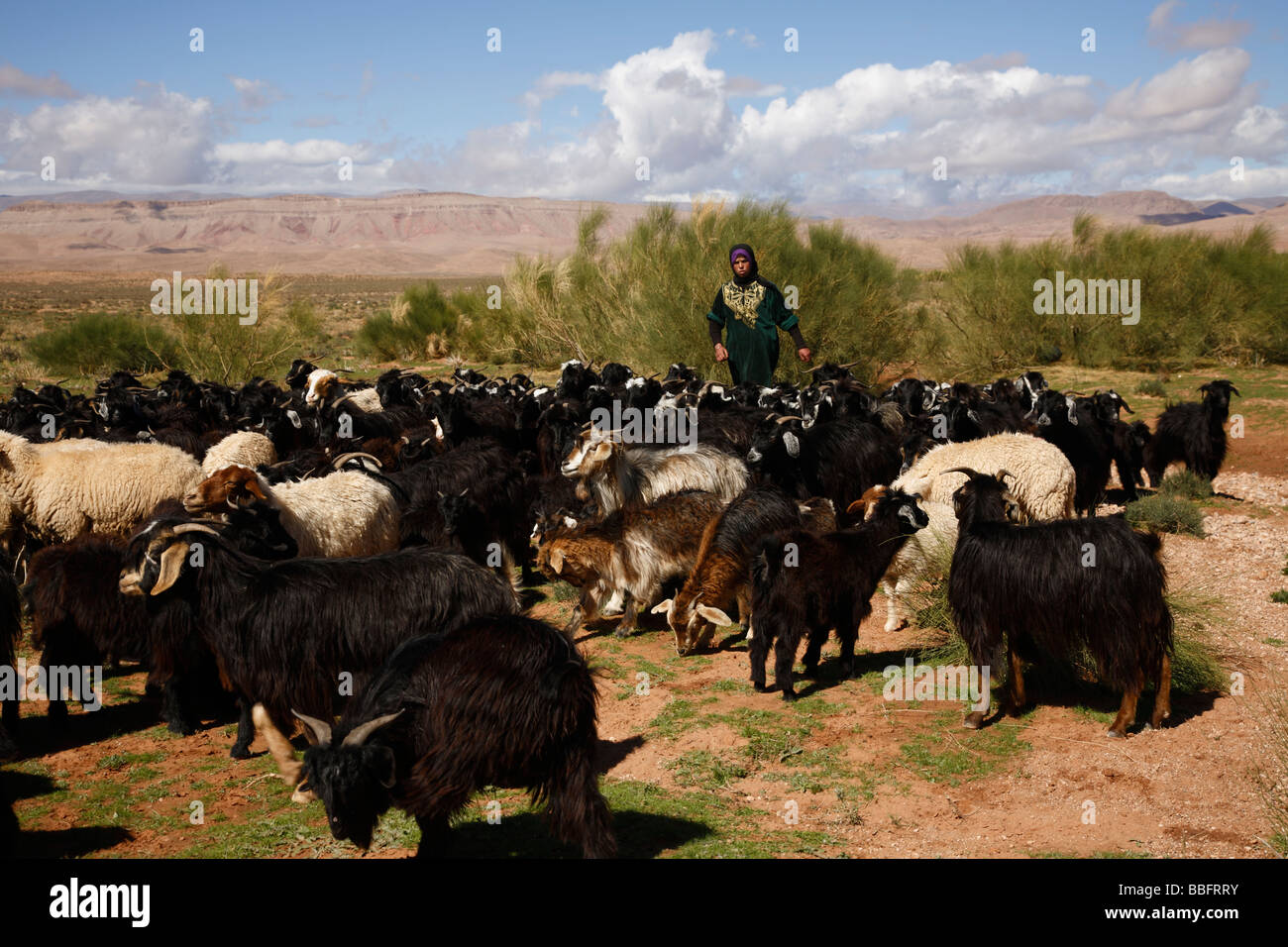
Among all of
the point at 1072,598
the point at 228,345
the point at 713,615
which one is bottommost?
the point at 713,615

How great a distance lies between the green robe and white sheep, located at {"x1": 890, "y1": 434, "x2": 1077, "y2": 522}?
3.99 meters

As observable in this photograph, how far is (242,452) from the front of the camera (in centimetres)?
1146

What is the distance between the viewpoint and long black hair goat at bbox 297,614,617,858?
4289 millimetres

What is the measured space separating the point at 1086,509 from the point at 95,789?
1119cm

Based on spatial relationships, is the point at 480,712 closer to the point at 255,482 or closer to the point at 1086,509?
the point at 255,482

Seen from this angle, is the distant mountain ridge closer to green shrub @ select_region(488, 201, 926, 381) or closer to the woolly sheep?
green shrub @ select_region(488, 201, 926, 381)

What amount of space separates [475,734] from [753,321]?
1020 cm

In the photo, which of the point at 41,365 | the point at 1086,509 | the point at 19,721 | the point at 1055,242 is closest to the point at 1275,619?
the point at 1086,509

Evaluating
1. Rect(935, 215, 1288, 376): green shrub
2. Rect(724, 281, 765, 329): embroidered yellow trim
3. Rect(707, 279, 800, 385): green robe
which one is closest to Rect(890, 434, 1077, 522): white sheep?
Rect(707, 279, 800, 385): green robe

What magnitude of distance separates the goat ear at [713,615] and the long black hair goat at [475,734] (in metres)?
3.47

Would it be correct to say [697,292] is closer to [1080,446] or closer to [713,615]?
[1080,446]

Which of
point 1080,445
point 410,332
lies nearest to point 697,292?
point 1080,445

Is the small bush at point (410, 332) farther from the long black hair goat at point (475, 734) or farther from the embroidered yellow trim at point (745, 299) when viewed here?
the long black hair goat at point (475, 734)

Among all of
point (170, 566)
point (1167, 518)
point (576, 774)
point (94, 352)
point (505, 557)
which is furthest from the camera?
point (94, 352)
